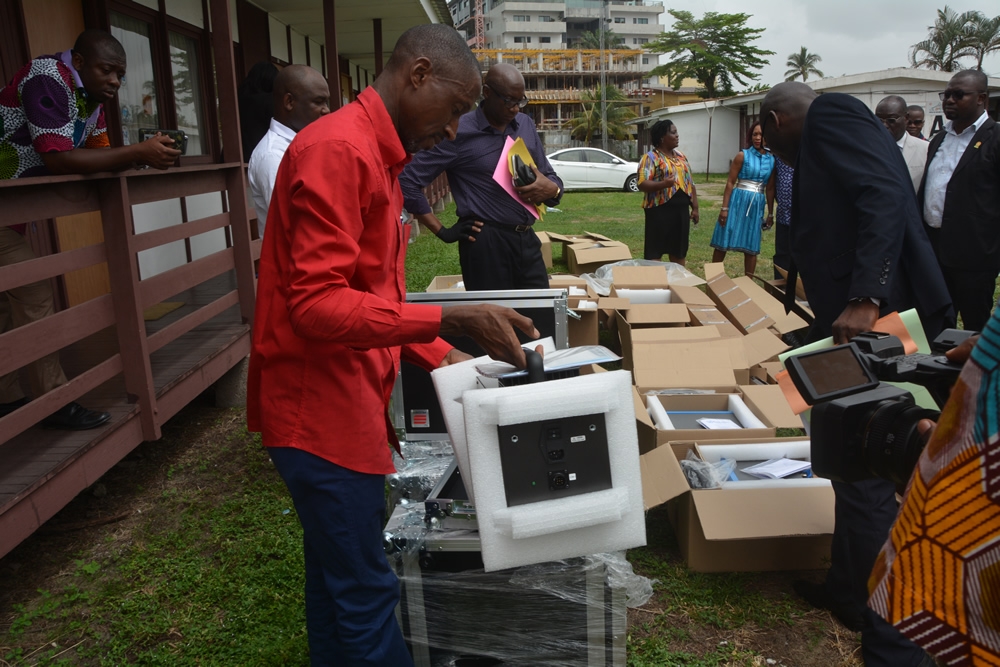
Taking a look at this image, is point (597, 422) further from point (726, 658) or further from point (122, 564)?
point (122, 564)

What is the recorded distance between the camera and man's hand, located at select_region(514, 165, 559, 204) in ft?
13.1

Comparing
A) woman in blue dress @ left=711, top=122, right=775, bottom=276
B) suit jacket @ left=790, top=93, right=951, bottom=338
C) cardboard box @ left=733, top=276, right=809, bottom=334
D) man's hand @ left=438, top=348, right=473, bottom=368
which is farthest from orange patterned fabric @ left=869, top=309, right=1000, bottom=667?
woman in blue dress @ left=711, top=122, right=775, bottom=276

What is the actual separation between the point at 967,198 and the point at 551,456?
14.8 feet

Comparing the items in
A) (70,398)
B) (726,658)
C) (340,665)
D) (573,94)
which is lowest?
(726,658)

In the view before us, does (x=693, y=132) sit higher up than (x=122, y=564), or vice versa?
(x=693, y=132)

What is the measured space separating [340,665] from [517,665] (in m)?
0.52

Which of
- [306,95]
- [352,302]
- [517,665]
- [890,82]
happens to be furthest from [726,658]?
[890,82]

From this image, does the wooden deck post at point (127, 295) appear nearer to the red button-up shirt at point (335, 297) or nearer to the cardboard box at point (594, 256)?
the red button-up shirt at point (335, 297)

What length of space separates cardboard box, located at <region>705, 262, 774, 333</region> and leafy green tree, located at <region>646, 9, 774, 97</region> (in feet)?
166

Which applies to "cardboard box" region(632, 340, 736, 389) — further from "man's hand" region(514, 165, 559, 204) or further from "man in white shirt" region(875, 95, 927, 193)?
"man in white shirt" region(875, 95, 927, 193)

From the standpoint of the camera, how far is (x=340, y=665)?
208cm

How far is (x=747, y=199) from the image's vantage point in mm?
8188

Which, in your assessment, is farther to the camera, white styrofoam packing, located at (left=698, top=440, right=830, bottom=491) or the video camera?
white styrofoam packing, located at (left=698, top=440, right=830, bottom=491)

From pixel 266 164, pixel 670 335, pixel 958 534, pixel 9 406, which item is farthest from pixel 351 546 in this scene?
pixel 670 335
